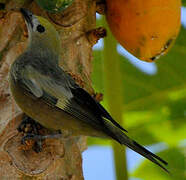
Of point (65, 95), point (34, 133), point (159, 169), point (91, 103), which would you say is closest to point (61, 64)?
point (65, 95)

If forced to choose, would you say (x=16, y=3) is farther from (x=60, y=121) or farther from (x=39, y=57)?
(x=60, y=121)

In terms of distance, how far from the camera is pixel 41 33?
3209 mm

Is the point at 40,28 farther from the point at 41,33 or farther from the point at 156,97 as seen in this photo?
the point at 156,97

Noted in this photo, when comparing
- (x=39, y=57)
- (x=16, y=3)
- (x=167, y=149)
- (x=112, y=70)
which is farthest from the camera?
(x=167, y=149)

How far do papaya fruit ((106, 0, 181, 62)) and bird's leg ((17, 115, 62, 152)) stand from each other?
2.37 ft

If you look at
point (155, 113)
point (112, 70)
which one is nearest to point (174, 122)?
point (155, 113)

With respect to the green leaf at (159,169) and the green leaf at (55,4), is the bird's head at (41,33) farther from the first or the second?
the green leaf at (159,169)

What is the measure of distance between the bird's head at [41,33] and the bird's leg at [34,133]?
19.8 inches

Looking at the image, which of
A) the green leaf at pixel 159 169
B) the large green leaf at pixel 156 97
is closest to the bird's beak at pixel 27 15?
the large green leaf at pixel 156 97

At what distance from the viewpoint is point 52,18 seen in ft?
9.64

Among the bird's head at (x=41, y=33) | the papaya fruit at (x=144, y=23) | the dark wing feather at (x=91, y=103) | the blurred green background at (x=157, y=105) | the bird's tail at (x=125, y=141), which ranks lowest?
the bird's tail at (x=125, y=141)

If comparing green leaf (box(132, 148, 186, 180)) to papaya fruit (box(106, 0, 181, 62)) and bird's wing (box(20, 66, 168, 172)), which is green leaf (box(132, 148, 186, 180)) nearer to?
papaya fruit (box(106, 0, 181, 62))

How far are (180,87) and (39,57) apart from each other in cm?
182

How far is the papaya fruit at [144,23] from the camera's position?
2930mm
